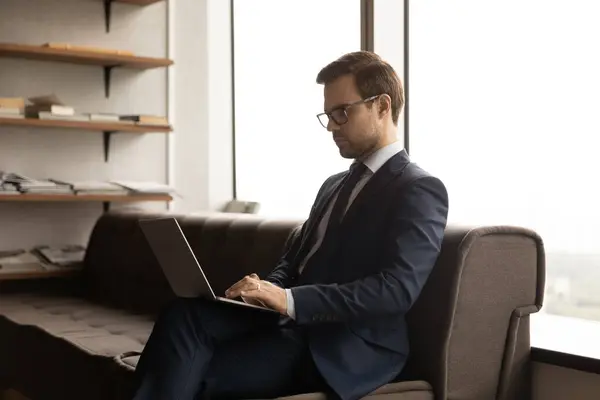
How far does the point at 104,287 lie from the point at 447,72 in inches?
74.7

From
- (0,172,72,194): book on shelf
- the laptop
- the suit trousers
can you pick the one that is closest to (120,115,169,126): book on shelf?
(0,172,72,194): book on shelf

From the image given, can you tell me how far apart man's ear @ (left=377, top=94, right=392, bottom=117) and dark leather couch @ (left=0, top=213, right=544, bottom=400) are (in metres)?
0.37

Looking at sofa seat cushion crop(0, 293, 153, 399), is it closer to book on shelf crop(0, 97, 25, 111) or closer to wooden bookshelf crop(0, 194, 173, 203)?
wooden bookshelf crop(0, 194, 173, 203)

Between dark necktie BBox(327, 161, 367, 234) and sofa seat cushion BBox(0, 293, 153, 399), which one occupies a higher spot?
dark necktie BBox(327, 161, 367, 234)

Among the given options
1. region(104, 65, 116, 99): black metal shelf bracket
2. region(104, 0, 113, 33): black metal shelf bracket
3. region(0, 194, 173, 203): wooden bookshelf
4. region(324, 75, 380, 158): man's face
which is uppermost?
region(104, 0, 113, 33): black metal shelf bracket

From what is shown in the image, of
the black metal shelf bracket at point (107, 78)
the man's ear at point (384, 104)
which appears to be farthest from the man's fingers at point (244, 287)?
the black metal shelf bracket at point (107, 78)

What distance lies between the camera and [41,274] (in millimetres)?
4219

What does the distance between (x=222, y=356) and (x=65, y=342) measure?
3.62ft

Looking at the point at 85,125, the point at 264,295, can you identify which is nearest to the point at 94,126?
the point at 85,125

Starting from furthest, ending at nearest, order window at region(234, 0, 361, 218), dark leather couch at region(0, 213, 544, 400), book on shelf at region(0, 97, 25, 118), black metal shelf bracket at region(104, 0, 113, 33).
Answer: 1. black metal shelf bracket at region(104, 0, 113, 33)
2. window at region(234, 0, 361, 218)
3. book on shelf at region(0, 97, 25, 118)
4. dark leather couch at region(0, 213, 544, 400)

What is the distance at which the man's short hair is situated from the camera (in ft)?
7.74

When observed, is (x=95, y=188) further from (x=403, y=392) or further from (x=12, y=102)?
(x=403, y=392)

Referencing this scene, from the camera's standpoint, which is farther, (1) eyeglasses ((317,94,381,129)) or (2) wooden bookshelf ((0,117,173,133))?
(2) wooden bookshelf ((0,117,173,133))

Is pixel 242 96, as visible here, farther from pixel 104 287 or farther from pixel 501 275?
pixel 501 275
